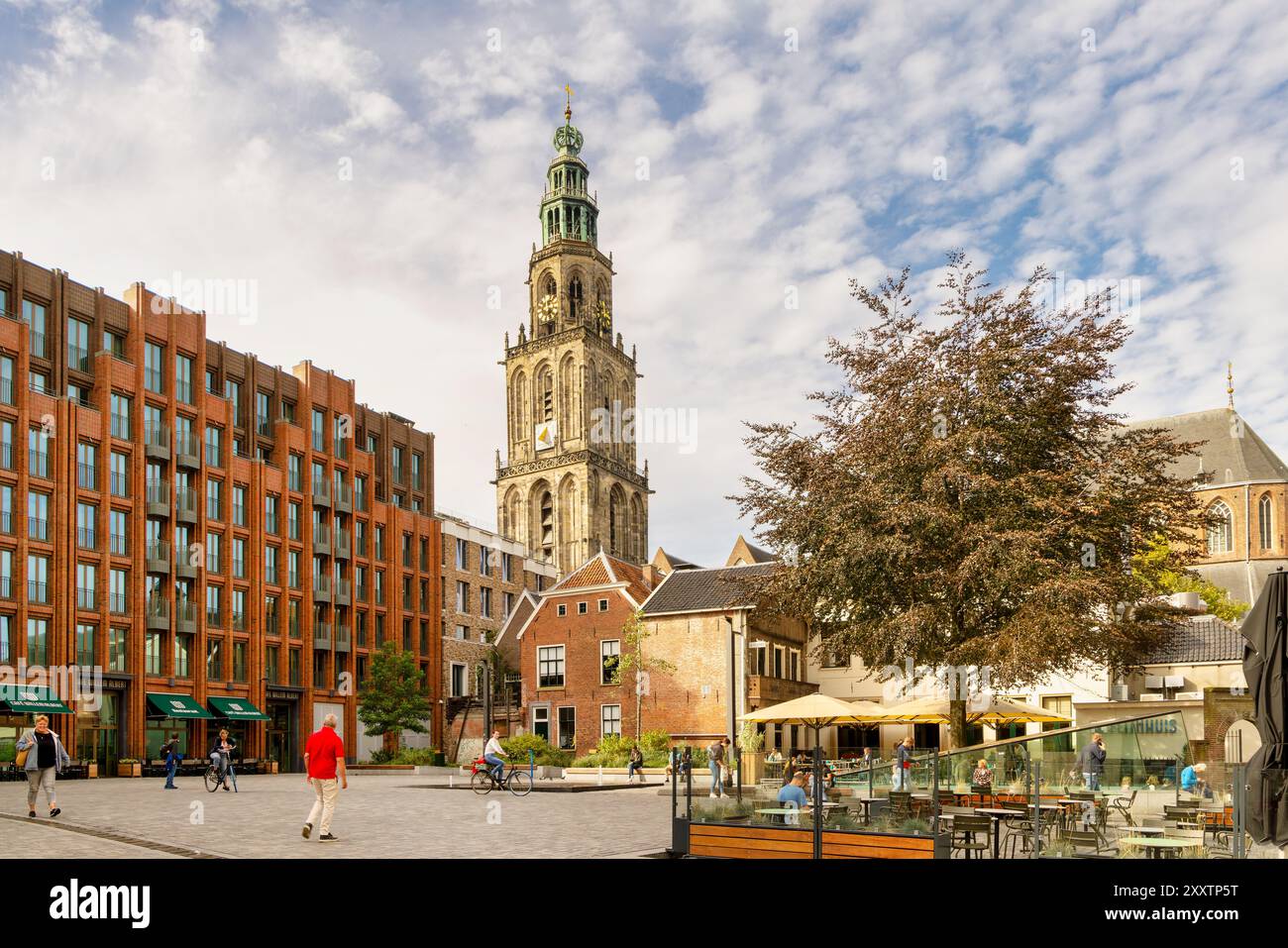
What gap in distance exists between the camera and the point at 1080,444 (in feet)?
87.4

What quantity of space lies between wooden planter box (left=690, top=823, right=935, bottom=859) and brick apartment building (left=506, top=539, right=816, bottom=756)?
29226mm

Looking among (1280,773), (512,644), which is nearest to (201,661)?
(512,644)

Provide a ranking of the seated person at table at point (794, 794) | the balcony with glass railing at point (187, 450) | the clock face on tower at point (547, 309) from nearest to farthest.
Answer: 1. the seated person at table at point (794, 794)
2. the balcony with glass railing at point (187, 450)
3. the clock face on tower at point (547, 309)

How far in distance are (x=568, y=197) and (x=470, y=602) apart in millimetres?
53845

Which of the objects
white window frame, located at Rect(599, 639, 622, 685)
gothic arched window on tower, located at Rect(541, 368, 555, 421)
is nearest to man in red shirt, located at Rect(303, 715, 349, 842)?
white window frame, located at Rect(599, 639, 622, 685)

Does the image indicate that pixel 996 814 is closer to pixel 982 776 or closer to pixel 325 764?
pixel 982 776

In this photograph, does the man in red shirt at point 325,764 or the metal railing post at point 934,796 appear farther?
the man in red shirt at point 325,764

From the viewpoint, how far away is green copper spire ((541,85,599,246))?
374 feet

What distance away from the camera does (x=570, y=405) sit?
107 metres

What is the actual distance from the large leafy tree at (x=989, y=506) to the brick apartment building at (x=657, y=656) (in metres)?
17.9

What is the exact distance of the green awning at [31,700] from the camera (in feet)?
140

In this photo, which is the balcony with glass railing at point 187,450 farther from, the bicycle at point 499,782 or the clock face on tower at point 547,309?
the clock face on tower at point 547,309

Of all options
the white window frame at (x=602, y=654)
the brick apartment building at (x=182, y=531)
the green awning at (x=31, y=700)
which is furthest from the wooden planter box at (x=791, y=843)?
the brick apartment building at (x=182, y=531)

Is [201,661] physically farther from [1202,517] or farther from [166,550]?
[1202,517]
